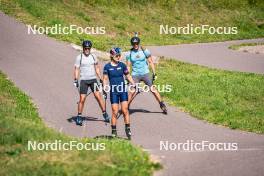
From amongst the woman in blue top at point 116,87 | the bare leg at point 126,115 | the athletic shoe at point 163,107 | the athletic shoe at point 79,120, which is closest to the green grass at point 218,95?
the athletic shoe at point 163,107

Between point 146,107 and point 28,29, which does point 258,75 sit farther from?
point 28,29

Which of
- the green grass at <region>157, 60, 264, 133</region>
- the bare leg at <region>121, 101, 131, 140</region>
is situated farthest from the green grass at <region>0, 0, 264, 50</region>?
the bare leg at <region>121, 101, 131, 140</region>

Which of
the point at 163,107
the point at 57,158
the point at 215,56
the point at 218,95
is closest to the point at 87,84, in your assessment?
the point at 163,107

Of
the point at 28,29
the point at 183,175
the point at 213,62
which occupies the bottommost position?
the point at 183,175

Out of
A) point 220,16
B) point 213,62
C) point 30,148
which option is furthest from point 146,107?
point 220,16

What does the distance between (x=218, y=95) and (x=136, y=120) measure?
5.12m

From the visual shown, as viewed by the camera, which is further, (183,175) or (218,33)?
(218,33)

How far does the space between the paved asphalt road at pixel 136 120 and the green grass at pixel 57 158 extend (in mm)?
734

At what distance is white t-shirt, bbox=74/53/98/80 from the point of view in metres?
15.7

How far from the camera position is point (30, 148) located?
11.5 meters

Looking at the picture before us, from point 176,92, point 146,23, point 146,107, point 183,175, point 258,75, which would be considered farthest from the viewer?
point 146,23

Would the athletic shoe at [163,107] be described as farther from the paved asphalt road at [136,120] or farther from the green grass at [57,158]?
the green grass at [57,158]

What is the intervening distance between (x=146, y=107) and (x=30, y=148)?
7790mm

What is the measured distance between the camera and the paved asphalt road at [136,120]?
1162cm
